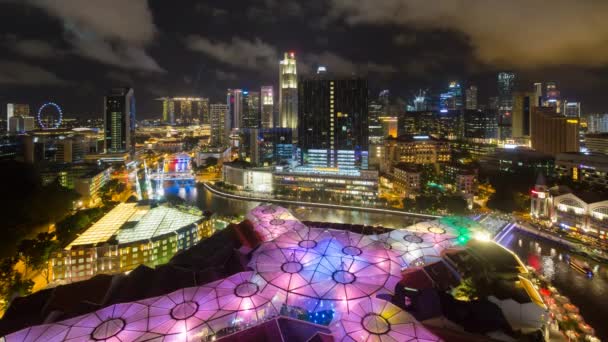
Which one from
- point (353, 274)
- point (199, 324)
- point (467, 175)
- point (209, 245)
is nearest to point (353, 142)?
point (467, 175)

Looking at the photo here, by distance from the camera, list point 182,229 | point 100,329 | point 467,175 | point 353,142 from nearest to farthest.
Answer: point 100,329 < point 182,229 < point 467,175 < point 353,142

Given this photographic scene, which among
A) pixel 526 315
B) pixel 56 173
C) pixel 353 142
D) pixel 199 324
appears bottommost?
pixel 526 315

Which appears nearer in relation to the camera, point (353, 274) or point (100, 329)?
point (100, 329)

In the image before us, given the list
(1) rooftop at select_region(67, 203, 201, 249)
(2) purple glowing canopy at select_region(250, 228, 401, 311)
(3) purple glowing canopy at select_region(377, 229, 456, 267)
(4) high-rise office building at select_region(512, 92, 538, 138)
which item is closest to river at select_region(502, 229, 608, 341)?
(3) purple glowing canopy at select_region(377, 229, 456, 267)

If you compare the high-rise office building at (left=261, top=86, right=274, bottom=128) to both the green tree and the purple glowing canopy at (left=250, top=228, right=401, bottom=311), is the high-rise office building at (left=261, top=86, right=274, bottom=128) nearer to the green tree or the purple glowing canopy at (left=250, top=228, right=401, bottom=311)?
the green tree

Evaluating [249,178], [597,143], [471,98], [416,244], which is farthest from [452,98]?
[416,244]

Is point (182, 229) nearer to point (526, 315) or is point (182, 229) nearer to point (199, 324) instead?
point (199, 324)

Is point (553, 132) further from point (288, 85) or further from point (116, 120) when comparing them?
point (116, 120)
